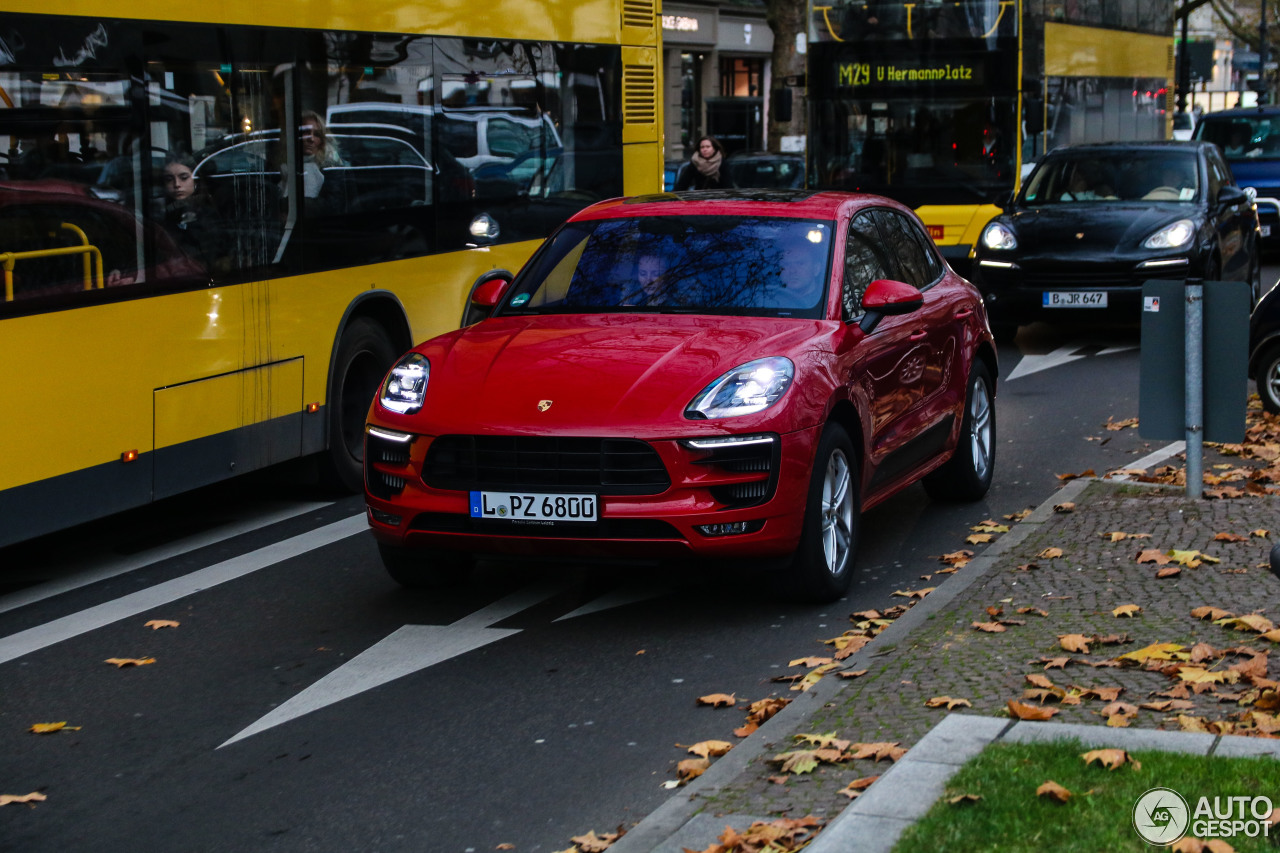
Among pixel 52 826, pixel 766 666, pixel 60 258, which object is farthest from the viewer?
pixel 60 258

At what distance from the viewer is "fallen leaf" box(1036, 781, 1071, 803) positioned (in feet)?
14.6

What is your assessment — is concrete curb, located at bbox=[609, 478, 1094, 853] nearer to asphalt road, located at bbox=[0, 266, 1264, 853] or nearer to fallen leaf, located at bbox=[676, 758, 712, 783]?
fallen leaf, located at bbox=[676, 758, 712, 783]

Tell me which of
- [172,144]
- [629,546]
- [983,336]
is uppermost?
[172,144]

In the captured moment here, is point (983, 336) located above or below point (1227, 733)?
above

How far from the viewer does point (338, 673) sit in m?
6.50

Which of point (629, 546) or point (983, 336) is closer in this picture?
point (629, 546)

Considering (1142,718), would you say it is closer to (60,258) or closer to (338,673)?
(338,673)

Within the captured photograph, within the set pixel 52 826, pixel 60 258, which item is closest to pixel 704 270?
pixel 60 258

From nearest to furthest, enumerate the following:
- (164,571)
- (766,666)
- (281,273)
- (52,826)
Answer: (52,826), (766,666), (164,571), (281,273)

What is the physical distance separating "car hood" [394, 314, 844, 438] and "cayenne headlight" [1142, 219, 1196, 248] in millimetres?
9296

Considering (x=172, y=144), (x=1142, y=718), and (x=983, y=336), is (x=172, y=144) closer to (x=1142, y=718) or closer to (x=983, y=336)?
(x=983, y=336)

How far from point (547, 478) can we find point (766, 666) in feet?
3.65

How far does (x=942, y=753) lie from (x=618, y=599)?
2.94 meters
